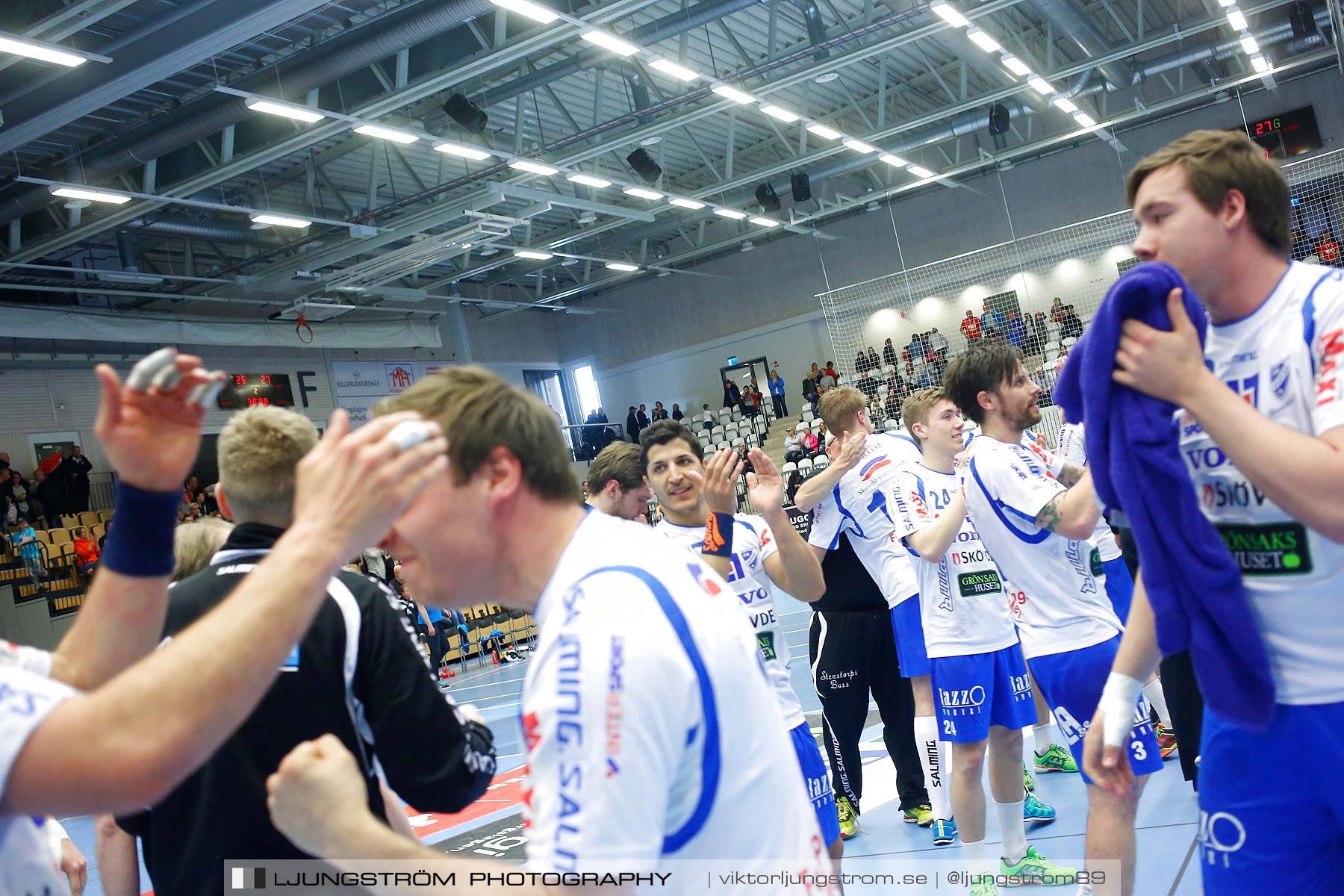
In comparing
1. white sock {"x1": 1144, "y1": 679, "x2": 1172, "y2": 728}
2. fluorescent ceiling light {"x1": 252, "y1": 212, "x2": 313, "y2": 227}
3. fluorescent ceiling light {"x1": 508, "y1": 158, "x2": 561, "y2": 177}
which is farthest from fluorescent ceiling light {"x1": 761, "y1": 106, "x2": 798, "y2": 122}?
white sock {"x1": 1144, "y1": 679, "x2": 1172, "y2": 728}

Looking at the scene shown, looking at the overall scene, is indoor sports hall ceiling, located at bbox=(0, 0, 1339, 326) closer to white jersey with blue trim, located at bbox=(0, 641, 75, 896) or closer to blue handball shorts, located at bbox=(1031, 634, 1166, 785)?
blue handball shorts, located at bbox=(1031, 634, 1166, 785)

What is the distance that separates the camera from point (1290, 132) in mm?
20953

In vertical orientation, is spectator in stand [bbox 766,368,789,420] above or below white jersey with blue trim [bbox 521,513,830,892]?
above

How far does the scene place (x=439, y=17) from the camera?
11453mm

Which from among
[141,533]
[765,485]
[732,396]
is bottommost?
[765,485]

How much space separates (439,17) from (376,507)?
11715 mm

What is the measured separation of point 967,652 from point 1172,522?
251 cm

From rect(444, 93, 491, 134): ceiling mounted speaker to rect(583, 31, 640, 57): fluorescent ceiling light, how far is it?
2.54m

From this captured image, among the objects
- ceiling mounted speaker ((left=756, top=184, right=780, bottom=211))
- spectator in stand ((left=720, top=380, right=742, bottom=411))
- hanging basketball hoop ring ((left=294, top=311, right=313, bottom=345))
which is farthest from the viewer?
spectator in stand ((left=720, top=380, right=742, bottom=411))

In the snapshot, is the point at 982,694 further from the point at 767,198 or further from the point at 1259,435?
the point at 767,198

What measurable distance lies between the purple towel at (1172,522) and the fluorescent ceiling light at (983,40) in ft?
43.8

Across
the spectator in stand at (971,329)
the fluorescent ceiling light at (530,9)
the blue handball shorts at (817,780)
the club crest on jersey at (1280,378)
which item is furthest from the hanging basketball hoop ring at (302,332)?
the club crest on jersey at (1280,378)

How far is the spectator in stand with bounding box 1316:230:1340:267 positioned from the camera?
1620 centimetres

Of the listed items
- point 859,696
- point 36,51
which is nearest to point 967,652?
point 859,696
